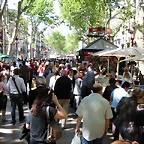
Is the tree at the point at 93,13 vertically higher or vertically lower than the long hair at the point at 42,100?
higher

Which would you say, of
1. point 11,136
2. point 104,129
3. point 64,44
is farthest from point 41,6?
point 64,44

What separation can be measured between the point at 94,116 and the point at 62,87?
328cm

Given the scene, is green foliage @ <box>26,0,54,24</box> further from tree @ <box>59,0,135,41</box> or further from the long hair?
the long hair

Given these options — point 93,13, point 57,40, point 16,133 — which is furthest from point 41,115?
point 57,40

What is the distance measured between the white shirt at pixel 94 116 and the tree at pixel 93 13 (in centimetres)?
2830

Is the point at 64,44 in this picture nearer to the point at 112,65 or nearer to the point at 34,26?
the point at 34,26

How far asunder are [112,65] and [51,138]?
17090 millimetres

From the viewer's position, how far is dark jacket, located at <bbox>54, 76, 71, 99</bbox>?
796cm

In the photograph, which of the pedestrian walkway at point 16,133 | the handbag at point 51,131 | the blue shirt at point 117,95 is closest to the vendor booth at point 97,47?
the pedestrian walkway at point 16,133

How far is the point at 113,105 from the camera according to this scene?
6.72 meters

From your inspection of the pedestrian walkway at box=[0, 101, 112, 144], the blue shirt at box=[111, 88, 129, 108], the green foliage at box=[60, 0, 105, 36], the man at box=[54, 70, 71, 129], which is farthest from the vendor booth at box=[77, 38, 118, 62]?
the green foliage at box=[60, 0, 105, 36]

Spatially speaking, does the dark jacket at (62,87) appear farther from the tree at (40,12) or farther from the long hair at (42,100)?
the tree at (40,12)

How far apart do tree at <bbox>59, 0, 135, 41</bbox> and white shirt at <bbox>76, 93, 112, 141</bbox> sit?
92.8 ft

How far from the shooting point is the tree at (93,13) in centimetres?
3350
